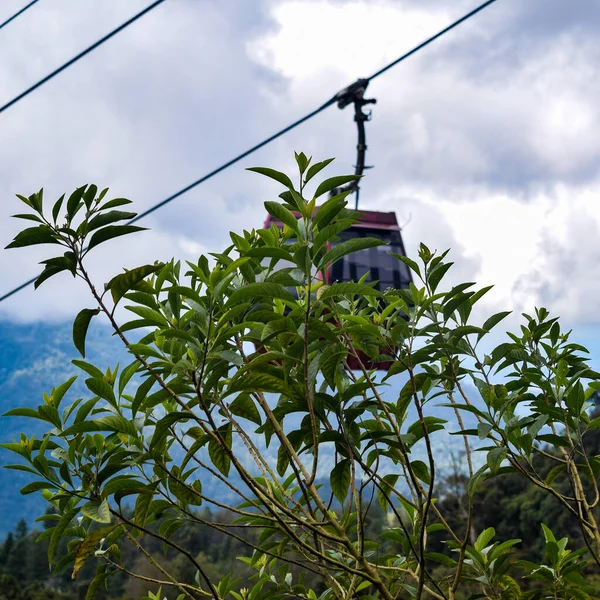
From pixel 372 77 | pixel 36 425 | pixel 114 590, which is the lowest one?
pixel 114 590

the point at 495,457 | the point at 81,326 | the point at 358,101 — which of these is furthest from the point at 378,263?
the point at 81,326

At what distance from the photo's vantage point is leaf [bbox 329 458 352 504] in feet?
4.83

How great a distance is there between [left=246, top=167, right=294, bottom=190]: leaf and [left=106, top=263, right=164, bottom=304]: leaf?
0.27m

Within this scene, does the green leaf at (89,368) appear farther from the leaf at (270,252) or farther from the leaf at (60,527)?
the leaf at (270,252)

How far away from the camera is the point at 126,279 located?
1271 mm

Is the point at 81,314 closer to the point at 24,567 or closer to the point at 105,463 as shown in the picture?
the point at 105,463

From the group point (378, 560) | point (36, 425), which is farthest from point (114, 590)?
point (36, 425)

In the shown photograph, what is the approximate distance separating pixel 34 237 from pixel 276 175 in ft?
1.52

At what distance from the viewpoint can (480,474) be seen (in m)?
1.55

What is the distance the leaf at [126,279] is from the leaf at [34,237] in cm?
12

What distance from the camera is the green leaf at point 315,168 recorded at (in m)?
1.40

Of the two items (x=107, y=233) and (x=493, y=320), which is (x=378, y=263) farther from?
(x=107, y=233)

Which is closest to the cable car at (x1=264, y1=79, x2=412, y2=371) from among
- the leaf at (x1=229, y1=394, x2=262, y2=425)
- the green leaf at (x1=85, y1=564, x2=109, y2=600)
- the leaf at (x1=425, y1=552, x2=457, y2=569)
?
the leaf at (x1=425, y1=552, x2=457, y2=569)

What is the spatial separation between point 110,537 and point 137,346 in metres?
0.73
